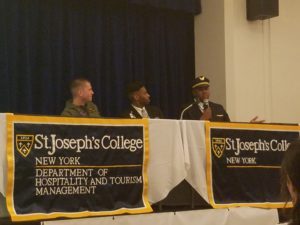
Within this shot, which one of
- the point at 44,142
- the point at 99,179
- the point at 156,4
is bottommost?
the point at 99,179

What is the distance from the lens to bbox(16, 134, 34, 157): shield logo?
137 inches

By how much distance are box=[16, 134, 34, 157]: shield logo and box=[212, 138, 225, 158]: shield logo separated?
1610 mm

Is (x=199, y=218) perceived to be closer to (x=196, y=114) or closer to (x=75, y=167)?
(x=75, y=167)

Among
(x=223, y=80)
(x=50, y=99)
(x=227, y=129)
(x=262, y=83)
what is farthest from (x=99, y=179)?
(x=262, y=83)

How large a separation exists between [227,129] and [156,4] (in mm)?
2571

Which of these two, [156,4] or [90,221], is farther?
[156,4]

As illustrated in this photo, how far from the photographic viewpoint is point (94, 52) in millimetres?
6273

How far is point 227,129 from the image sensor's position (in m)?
4.44

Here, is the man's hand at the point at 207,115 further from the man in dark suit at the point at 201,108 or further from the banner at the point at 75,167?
the banner at the point at 75,167

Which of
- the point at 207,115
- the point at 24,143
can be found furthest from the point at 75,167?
the point at 207,115

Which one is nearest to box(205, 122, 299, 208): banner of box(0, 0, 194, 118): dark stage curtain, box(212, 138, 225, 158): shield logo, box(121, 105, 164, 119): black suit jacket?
box(212, 138, 225, 158): shield logo

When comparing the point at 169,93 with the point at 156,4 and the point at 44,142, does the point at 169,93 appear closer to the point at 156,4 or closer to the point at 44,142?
the point at 156,4

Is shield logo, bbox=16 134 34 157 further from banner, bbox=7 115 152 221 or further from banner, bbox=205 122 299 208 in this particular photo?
banner, bbox=205 122 299 208

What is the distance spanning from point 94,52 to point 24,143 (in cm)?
294
